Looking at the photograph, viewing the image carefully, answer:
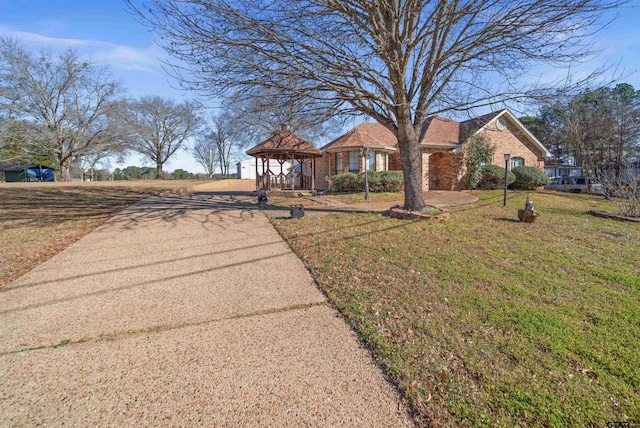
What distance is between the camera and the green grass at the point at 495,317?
201 centimetres

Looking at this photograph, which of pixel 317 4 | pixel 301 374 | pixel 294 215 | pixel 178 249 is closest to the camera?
pixel 301 374

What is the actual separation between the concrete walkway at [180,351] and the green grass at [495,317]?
0.37 metres

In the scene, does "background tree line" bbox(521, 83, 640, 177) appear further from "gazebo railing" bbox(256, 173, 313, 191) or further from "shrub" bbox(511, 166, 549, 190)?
"gazebo railing" bbox(256, 173, 313, 191)

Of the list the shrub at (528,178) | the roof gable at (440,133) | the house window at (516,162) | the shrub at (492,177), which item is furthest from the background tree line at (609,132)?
the shrub at (492,177)

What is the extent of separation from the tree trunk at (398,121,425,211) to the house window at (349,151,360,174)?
323 inches

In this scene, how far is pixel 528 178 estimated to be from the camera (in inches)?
672

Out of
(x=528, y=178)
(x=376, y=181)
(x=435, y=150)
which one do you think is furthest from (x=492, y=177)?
(x=376, y=181)

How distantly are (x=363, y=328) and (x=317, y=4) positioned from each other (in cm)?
689

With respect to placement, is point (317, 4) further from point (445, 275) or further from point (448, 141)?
point (448, 141)

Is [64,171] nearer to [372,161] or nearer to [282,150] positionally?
[282,150]

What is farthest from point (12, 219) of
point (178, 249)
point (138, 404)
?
point (138, 404)

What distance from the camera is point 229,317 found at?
3.11 m

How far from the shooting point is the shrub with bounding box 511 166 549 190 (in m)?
17.1

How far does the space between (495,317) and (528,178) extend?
17.9m
